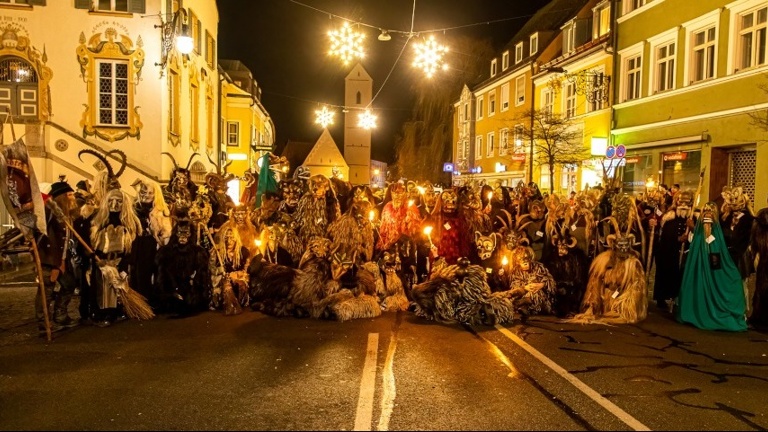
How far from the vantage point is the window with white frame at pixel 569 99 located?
28.3m

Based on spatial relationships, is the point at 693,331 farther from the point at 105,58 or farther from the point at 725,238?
the point at 105,58

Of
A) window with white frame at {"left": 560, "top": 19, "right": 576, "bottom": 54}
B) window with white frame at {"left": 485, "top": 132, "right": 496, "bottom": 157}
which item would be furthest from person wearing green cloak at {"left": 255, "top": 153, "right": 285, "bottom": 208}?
window with white frame at {"left": 485, "top": 132, "right": 496, "bottom": 157}

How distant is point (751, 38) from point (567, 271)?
12.0m

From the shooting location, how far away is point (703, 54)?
18828mm

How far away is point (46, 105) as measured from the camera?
63.3ft

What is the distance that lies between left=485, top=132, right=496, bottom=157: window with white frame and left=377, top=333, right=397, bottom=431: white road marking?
35167 mm

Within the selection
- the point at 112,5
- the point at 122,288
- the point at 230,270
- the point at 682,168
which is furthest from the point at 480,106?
the point at 122,288

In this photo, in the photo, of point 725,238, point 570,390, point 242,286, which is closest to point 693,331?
point 725,238

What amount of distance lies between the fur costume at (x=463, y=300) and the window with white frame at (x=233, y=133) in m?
32.3

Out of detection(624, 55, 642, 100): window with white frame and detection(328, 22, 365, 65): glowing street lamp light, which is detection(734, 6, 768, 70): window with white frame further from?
detection(328, 22, 365, 65): glowing street lamp light

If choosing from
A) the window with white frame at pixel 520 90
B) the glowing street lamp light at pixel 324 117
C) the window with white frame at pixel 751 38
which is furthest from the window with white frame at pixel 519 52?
the window with white frame at pixel 751 38

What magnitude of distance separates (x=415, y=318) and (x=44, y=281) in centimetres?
489

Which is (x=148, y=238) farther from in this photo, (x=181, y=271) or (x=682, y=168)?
(x=682, y=168)

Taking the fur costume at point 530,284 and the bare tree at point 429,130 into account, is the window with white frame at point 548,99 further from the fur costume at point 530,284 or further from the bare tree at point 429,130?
the fur costume at point 530,284
